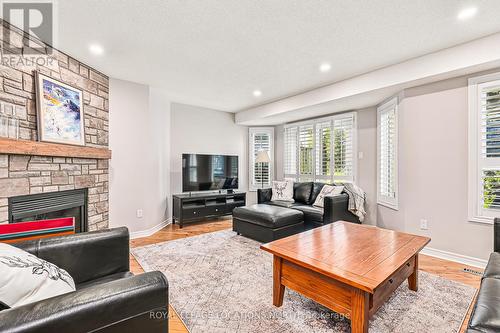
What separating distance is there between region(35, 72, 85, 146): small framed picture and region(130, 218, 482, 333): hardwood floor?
1654mm

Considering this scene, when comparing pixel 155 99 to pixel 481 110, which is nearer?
pixel 481 110

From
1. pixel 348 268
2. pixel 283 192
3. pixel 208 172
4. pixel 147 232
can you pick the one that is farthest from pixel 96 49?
pixel 283 192

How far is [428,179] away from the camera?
314 cm

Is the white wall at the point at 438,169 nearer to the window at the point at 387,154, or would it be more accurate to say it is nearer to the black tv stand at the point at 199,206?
the window at the point at 387,154

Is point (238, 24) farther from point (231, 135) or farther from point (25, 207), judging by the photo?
point (231, 135)

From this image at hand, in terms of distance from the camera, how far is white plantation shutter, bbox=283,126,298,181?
568 centimetres

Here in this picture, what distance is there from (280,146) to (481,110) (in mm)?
3806

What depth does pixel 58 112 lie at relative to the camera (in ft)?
8.91

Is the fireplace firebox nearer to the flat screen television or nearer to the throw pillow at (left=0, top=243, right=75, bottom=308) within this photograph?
the throw pillow at (left=0, top=243, right=75, bottom=308)

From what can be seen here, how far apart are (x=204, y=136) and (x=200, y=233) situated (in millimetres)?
2293

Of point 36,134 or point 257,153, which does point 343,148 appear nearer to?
point 257,153

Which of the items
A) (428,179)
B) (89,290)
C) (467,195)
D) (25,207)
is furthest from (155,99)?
(467,195)

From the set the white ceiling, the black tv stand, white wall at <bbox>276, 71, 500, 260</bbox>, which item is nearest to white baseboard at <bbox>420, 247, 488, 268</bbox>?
white wall at <bbox>276, 71, 500, 260</bbox>

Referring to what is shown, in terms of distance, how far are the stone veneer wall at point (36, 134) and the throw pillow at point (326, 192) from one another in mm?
3359
